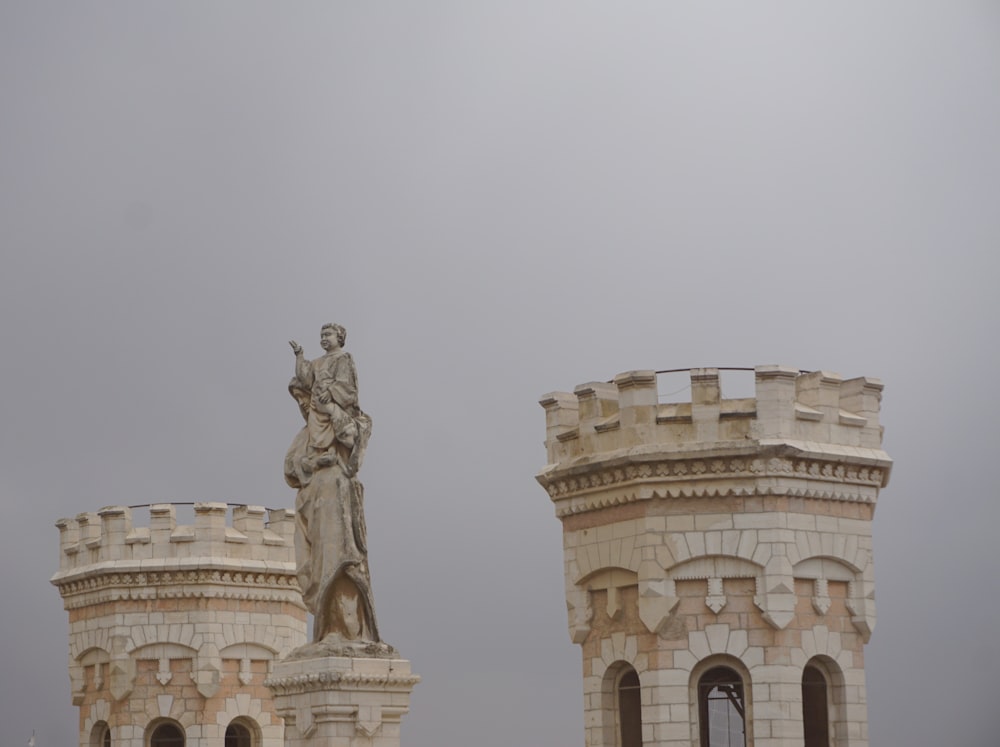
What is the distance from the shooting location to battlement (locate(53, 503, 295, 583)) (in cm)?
3275

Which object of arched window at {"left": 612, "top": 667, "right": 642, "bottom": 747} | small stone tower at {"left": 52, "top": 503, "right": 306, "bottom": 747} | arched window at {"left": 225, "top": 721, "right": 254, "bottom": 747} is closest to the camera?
arched window at {"left": 612, "top": 667, "right": 642, "bottom": 747}

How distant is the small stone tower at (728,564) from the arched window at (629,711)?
23 mm

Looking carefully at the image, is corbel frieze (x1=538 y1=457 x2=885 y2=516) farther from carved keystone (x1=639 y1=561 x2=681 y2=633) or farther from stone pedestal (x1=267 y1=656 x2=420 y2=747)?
stone pedestal (x1=267 y1=656 x2=420 y2=747)

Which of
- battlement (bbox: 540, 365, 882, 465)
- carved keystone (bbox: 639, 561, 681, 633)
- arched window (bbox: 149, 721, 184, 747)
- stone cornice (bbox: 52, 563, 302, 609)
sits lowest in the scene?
arched window (bbox: 149, 721, 184, 747)

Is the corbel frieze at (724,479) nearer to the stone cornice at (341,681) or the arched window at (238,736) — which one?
the stone cornice at (341,681)

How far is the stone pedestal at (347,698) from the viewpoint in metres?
19.2

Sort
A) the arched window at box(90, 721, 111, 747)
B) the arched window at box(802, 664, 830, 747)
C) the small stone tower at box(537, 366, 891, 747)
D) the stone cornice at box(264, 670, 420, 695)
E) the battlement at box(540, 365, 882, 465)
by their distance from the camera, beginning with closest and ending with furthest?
the stone cornice at box(264, 670, 420, 695), the small stone tower at box(537, 366, 891, 747), the battlement at box(540, 365, 882, 465), the arched window at box(802, 664, 830, 747), the arched window at box(90, 721, 111, 747)

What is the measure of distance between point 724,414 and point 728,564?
2.07m

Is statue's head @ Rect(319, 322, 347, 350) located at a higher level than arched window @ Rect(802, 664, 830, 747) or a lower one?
higher

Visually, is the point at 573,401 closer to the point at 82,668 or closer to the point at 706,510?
the point at 706,510

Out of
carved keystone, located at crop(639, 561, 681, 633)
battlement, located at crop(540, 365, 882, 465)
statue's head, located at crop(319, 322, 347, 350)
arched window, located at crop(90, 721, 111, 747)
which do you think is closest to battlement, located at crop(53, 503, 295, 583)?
arched window, located at crop(90, 721, 111, 747)

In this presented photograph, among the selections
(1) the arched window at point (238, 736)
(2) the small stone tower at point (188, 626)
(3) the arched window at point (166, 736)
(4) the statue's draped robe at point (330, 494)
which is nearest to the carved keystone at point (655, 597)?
(4) the statue's draped robe at point (330, 494)

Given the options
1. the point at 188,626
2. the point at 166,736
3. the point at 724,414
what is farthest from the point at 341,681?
the point at 166,736

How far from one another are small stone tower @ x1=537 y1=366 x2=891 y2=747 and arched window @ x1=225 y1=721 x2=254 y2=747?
943 centimetres
